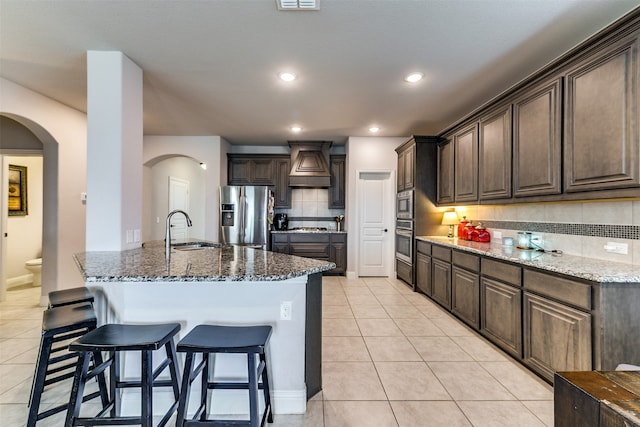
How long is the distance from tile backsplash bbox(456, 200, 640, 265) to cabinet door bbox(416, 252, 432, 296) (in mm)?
1051

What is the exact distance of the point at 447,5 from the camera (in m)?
1.92

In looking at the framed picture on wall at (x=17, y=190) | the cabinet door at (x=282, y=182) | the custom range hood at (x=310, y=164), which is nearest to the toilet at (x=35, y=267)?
the framed picture on wall at (x=17, y=190)

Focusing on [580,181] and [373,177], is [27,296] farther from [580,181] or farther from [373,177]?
[580,181]

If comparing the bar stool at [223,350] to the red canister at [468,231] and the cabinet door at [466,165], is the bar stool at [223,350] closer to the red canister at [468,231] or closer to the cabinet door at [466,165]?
the cabinet door at [466,165]

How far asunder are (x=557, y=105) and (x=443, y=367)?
2277 mm

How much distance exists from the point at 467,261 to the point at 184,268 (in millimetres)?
2750

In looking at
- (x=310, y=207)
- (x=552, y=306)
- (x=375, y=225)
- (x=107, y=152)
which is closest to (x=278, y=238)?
(x=310, y=207)

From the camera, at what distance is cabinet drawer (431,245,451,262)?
3.51 meters

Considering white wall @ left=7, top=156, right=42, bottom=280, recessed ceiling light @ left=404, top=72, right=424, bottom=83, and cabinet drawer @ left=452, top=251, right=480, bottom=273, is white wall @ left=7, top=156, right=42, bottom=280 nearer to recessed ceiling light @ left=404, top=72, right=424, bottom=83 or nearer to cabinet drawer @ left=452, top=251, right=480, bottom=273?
recessed ceiling light @ left=404, top=72, right=424, bottom=83

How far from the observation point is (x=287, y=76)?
9.60ft

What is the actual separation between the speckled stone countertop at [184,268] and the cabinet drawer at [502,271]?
1.59m

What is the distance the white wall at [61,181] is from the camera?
3500mm

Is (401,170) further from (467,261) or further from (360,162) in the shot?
(467,261)

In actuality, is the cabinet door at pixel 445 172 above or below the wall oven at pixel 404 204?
above
